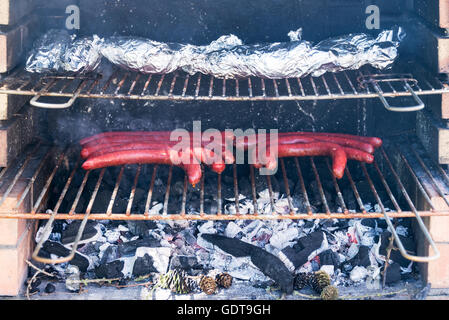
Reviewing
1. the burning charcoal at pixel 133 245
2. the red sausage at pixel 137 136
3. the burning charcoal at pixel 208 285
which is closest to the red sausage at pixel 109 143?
the red sausage at pixel 137 136

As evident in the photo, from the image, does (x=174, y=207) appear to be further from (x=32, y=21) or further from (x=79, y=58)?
(x=32, y=21)

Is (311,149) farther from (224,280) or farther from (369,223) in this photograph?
(224,280)

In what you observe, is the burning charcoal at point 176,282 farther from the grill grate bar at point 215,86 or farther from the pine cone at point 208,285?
the grill grate bar at point 215,86

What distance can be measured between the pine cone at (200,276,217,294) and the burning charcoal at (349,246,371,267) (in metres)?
1.19

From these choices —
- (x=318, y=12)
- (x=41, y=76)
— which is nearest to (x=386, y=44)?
(x=318, y=12)

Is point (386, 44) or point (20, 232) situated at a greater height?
point (386, 44)

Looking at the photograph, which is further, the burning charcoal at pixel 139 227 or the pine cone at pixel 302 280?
the burning charcoal at pixel 139 227

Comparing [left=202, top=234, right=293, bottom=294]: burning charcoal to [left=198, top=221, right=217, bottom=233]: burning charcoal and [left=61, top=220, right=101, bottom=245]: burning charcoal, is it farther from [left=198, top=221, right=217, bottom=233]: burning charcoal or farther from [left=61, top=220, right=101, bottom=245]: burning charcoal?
[left=61, top=220, right=101, bottom=245]: burning charcoal

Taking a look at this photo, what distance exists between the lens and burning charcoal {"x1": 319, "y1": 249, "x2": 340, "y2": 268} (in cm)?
436

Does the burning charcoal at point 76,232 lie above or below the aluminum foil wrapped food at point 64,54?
below

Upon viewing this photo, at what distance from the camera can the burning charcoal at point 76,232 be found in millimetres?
4520

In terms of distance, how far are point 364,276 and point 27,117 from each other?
327cm

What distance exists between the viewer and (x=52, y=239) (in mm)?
4613

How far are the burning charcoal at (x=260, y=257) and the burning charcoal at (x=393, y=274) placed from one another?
81 centimetres
